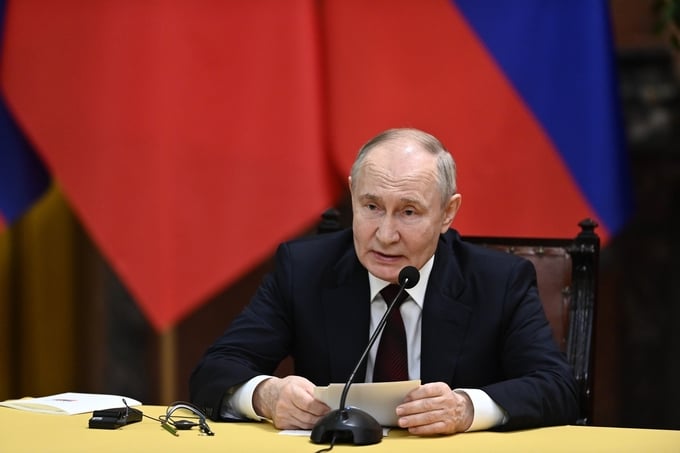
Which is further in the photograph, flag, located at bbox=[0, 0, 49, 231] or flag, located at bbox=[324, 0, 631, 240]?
flag, located at bbox=[0, 0, 49, 231]

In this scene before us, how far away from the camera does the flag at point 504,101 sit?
13.0ft

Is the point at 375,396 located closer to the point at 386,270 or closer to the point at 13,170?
the point at 386,270

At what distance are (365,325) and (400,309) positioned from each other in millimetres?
96

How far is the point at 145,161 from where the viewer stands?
13.5 ft

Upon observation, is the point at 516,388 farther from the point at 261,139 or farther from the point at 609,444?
the point at 261,139

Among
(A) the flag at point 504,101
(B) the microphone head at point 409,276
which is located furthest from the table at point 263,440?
(A) the flag at point 504,101

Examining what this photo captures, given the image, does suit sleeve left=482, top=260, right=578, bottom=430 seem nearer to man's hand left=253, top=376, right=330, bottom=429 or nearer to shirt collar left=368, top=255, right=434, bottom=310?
shirt collar left=368, top=255, right=434, bottom=310

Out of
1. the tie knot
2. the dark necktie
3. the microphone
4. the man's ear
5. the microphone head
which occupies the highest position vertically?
the man's ear

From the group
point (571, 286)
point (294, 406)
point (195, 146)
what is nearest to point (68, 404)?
point (294, 406)

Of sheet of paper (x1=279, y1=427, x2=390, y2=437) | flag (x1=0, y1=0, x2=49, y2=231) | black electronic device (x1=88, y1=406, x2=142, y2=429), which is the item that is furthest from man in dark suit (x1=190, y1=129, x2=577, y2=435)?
flag (x1=0, y1=0, x2=49, y2=231)

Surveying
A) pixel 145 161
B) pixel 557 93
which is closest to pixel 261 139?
pixel 145 161

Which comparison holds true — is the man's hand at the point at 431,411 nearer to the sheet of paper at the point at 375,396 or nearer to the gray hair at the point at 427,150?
the sheet of paper at the point at 375,396

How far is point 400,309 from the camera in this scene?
2785 millimetres

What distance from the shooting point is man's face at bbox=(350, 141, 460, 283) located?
265cm
